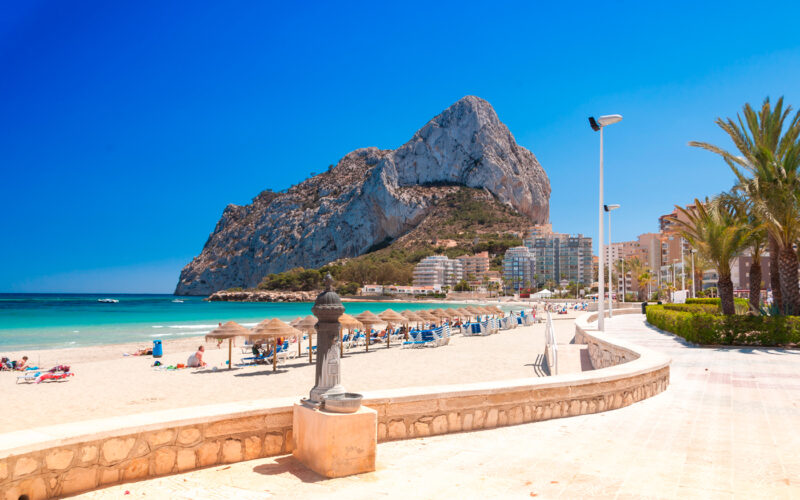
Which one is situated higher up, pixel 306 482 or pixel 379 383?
pixel 306 482

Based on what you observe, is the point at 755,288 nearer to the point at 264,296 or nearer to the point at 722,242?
the point at 722,242

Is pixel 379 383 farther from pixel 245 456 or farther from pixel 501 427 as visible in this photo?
pixel 245 456

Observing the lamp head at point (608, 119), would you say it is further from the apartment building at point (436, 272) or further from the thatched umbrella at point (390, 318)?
the apartment building at point (436, 272)

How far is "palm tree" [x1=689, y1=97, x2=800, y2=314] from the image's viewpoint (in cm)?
1522

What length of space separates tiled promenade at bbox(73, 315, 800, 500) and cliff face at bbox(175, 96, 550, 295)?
14733 cm

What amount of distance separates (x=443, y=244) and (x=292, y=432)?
15034 centimetres

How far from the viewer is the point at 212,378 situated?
15086 millimetres

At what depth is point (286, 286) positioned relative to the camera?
139m

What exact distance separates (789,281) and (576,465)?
51.1 feet

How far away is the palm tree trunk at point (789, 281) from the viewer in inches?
602

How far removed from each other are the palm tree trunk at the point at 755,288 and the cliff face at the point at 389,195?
13510 cm

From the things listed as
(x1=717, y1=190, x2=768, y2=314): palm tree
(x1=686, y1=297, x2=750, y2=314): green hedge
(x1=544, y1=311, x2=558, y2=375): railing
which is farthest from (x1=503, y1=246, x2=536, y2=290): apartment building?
(x1=544, y1=311, x2=558, y2=375): railing

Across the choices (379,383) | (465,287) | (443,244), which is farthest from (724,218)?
(443,244)

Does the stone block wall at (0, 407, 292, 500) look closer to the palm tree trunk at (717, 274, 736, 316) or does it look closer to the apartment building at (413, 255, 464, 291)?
the palm tree trunk at (717, 274, 736, 316)
